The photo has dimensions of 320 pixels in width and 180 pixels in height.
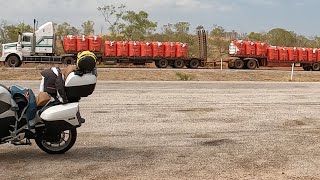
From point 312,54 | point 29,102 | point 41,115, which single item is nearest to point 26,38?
point 312,54

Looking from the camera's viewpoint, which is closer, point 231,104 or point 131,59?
point 231,104

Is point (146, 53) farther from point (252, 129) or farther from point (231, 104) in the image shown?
point (252, 129)

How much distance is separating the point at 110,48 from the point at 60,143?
3232cm

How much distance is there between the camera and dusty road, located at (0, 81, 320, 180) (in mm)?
6586

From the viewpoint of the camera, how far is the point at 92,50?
38.7 m

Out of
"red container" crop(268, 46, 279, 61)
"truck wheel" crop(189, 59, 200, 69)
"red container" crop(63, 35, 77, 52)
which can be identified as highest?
→ "red container" crop(63, 35, 77, 52)

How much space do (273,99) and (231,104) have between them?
234cm

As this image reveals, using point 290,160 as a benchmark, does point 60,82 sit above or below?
above

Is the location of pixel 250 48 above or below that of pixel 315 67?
above

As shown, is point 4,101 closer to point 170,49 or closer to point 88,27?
point 170,49

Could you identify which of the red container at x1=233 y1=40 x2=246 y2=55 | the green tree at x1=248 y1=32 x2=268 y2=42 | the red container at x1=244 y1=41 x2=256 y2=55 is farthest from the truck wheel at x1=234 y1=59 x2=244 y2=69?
the green tree at x1=248 y1=32 x2=268 y2=42

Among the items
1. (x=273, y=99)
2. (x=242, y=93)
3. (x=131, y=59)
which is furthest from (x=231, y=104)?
(x=131, y=59)

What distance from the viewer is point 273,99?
1611 centimetres

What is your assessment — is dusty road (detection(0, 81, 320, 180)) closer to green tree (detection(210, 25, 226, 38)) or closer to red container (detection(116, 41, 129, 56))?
red container (detection(116, 41, 129, 56))
